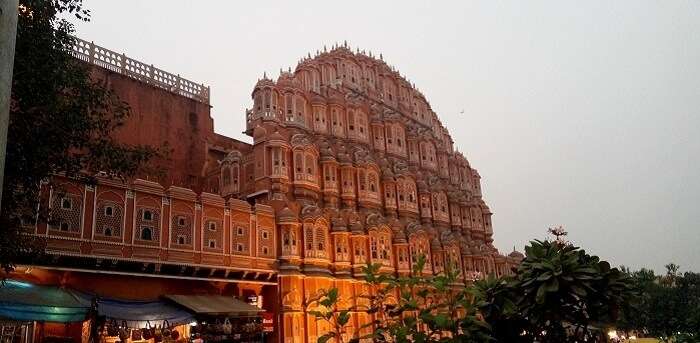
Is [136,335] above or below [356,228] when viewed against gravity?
below

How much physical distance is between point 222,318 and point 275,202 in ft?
23.4

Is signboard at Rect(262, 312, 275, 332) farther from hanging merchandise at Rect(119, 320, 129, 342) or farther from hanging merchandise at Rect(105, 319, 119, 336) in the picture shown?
hanging merchandise at Rect(105, 319, 119, 336)

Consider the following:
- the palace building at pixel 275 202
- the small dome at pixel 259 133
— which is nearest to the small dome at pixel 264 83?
the palace building at pixel 275 202

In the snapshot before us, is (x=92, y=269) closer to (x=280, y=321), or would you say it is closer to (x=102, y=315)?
(x=102, y=315)

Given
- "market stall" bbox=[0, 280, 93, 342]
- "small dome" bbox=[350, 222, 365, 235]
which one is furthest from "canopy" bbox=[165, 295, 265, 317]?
"small dome" bbox=[350, 222, 365, 235]

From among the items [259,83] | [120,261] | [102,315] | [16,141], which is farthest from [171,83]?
[16,141]

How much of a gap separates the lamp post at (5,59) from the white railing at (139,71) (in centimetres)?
2173

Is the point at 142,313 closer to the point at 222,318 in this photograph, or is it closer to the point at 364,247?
the point at 222,318

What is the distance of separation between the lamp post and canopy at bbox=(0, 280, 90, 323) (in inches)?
514

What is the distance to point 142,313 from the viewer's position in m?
19.4

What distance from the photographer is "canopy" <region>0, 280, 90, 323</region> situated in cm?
1641

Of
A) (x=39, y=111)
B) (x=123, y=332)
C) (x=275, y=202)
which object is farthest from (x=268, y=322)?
(x=39, y=111)

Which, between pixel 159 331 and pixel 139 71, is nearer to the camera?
pixel 159 331

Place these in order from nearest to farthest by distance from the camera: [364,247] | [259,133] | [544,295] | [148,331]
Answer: [544,295] → [148,331] → [259,133] → [364,247]
